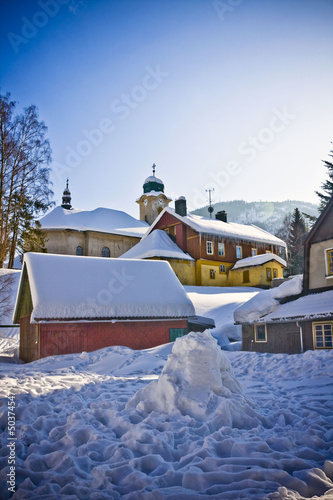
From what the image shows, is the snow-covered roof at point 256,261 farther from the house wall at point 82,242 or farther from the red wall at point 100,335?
the red wall at point 100,335

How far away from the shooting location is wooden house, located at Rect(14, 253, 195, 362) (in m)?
15.6

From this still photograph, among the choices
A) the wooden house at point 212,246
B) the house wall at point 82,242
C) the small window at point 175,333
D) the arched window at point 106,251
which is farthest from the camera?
the arched window at point 106,251

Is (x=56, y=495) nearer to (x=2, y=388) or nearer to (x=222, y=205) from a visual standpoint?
(x=2, y=388)

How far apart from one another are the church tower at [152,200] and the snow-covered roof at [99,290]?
28.8 m

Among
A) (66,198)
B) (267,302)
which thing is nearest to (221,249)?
(66,198)

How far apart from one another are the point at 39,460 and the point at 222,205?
174 metres

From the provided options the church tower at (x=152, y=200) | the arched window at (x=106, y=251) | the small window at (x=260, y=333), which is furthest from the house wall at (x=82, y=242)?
the small window at (x=260, y=333)

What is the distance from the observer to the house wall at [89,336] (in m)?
15.5

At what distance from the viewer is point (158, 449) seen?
471 cm

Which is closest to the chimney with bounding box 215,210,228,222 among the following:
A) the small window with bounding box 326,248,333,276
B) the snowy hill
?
the small window with bounding box 326,248,333,276

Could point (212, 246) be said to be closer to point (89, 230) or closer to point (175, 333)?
point (89, 230)

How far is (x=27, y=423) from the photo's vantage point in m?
5.72

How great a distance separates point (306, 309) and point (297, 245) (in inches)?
1480

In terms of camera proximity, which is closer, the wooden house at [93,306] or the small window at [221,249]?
the wooden house at [93,306]
